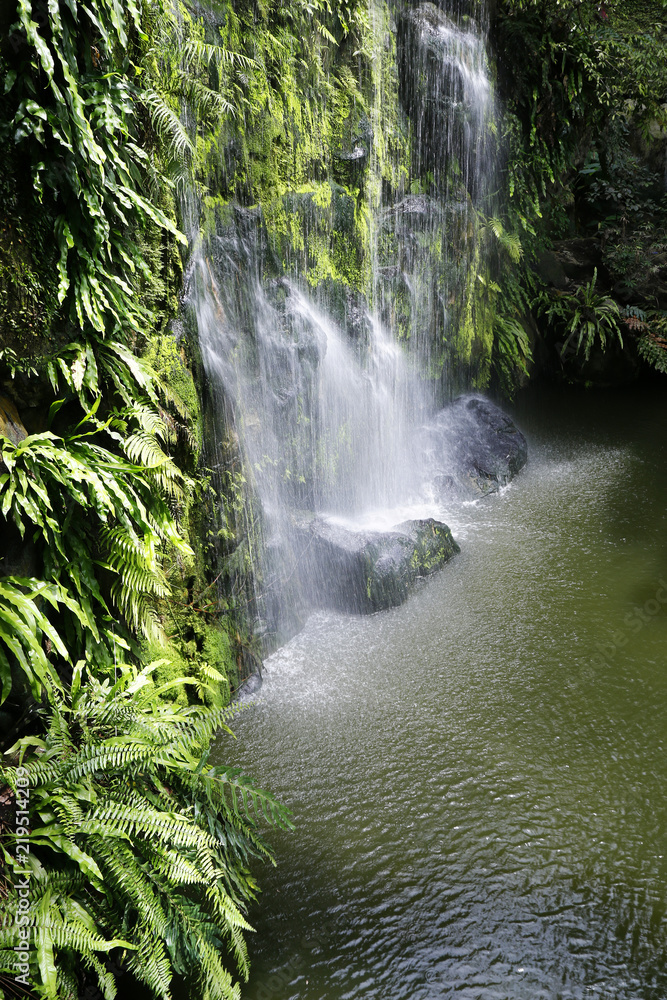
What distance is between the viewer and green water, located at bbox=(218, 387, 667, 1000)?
9.34 ft

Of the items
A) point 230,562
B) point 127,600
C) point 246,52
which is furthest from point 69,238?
point 246,52

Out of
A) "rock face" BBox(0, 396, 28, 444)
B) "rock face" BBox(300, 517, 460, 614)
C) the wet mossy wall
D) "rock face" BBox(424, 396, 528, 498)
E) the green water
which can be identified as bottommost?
the green water

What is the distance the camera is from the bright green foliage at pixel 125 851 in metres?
2.30

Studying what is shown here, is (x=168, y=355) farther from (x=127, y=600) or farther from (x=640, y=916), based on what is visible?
(x=640, y=916)

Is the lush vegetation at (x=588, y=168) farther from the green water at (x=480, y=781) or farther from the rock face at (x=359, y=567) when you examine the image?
the rock face at (x=359, y=567)

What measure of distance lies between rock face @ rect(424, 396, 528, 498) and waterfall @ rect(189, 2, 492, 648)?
0.67 ft

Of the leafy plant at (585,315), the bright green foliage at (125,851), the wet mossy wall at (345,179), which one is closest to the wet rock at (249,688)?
the bright green foliage at (125,851)

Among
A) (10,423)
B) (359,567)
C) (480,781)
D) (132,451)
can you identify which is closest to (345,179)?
(359,567)

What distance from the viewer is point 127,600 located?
139 inches

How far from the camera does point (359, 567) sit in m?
5.53

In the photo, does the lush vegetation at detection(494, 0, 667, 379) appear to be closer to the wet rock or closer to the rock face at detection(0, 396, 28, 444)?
the wet rock

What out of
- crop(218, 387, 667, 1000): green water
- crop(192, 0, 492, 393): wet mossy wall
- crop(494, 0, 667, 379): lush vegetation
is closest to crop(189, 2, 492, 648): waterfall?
crop(192, 0, 492, 393): wet mossy wall

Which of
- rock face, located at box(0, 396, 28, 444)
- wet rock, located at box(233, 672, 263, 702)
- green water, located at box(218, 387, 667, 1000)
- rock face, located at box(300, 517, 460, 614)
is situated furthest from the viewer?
rock face, located at box(300, 517, 460, 614)

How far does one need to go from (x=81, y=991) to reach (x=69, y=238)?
3305 millimetres
